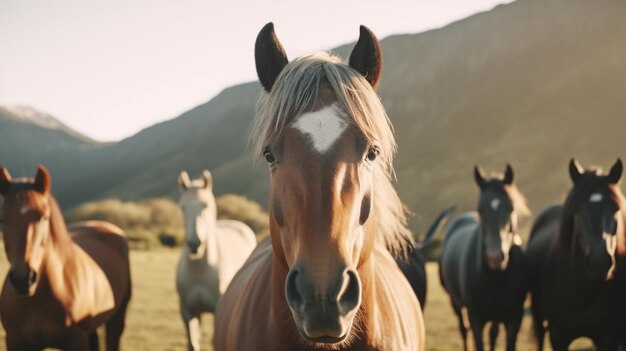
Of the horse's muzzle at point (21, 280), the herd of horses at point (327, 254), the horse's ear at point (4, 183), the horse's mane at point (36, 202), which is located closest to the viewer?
the herd of horses at point (327, 254)

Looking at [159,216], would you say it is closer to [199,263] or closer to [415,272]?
[199,263]

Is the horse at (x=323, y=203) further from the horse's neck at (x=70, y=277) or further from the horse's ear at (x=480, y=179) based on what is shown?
the horse's ear at (x=480, y=179)

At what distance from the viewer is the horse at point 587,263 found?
4.73 metres

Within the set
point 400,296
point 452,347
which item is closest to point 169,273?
point 452,347

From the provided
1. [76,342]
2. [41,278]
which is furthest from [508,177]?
[41,278]

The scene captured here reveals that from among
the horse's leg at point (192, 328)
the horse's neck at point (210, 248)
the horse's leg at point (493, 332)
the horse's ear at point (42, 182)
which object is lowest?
the horse's leg at point (493, 332)

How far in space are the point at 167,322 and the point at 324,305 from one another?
9.79 metres

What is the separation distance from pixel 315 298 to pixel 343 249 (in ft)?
0.63

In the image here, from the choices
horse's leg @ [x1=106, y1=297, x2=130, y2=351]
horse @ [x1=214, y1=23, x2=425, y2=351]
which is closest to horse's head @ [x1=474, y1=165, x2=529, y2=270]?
horse @ [x1=214, y1=23, x2=425, y2=351]

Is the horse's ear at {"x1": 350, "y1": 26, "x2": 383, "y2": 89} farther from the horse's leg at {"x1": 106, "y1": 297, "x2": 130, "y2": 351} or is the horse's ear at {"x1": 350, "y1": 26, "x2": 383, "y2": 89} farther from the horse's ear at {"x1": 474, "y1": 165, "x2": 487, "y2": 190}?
the horse's leg at {"x1": 106, "y1": 297, "x2": 130, "y2": 351}

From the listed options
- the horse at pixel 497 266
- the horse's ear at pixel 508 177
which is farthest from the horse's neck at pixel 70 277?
the horse's ear at pixel 508 177

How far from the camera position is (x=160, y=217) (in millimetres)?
34750

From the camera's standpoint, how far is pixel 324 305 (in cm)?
150

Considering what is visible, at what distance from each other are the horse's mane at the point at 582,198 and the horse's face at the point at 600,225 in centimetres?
1
